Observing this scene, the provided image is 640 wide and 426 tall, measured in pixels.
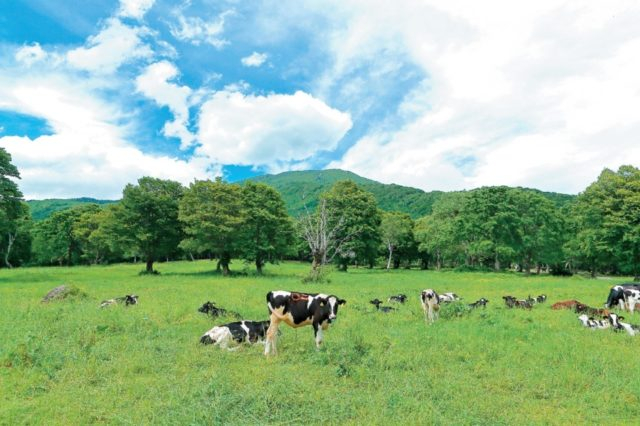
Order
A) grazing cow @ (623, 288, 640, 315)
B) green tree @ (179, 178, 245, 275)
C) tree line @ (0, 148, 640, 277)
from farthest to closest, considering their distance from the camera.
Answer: tree line @ (0, 148, 640, 277) → green tree @ (179, 178, 245, 275) → grazing cow @ (623, 288, 640, 315)

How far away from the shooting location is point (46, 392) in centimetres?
818

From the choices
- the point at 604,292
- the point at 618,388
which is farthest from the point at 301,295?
the point at 604,292

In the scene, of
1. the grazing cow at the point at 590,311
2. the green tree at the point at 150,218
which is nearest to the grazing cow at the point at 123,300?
the grazing cow at the point at 590,311

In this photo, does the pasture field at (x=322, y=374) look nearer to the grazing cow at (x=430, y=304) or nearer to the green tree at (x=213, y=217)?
the grazing cow at (x=430, y=304)

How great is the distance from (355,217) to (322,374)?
47.2m

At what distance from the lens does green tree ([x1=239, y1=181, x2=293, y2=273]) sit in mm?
42188

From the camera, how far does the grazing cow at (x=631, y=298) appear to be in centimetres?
1914

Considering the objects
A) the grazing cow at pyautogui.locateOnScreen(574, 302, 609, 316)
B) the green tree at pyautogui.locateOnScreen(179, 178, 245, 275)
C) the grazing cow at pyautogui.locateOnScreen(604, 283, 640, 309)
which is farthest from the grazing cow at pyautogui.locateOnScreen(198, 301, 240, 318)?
the green tree at pyautogui.locateOnScreen(179, 178, 245, 275)

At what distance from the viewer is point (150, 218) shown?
4372 cm

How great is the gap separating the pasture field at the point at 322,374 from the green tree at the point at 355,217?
39.7m

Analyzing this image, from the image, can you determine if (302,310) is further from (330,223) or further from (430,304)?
(330,223)

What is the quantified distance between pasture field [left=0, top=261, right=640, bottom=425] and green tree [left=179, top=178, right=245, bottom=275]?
78.3ft

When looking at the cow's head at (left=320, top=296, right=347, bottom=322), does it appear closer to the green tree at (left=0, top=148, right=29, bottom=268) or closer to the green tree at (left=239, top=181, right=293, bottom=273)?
the green tree at (left=239, top=181, right=293, bottom=273)

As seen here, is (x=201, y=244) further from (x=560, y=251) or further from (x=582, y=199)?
(x=560, y=251)
